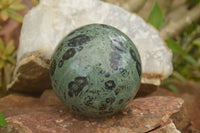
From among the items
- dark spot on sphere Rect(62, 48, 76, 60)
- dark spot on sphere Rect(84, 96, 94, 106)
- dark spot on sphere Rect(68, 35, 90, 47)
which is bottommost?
dark spot on sphere Rect(84, 96, 94, 106)

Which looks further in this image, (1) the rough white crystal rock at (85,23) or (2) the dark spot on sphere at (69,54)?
(1) the rough white crystal rock at (85,23)

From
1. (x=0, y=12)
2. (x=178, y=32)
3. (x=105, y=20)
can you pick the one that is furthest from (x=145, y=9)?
(x=0, y=12)

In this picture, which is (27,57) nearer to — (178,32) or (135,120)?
(135,120)

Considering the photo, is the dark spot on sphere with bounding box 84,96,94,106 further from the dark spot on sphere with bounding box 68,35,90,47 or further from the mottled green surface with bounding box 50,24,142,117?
the dark spot on sphere with bounding box 68,35,90,47

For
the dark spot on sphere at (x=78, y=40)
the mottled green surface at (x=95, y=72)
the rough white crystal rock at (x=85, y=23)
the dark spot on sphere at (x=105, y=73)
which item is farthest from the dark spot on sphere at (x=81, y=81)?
the rough white crystal rock at (x=85, y=23)

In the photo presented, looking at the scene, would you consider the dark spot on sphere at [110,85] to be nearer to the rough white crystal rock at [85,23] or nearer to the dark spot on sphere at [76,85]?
the dark spot on sphere at [76,85]

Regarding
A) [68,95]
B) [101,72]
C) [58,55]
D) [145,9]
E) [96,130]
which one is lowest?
[96,130]

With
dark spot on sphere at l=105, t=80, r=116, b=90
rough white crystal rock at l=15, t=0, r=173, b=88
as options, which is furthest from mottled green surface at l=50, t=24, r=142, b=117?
rough white crystal rock at l=15, t=0, r=173, b=88
